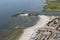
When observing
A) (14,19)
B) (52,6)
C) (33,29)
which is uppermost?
(14,19)

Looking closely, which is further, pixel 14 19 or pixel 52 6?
pixel 52 6

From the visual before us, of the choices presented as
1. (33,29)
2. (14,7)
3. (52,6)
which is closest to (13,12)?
(14,7)

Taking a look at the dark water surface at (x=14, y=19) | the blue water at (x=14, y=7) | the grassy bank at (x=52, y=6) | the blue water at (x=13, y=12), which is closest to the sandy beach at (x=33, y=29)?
the dark water surface at (x=14, y=19)

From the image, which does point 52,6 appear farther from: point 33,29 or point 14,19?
point 33,29

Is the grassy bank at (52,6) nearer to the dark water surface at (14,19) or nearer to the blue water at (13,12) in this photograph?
the blue water at (13,12)

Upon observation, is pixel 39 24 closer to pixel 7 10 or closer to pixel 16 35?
pixel 16 35

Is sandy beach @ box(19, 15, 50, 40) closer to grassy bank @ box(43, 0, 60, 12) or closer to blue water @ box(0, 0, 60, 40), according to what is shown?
blue water @ box(0, 0, 60, 40)

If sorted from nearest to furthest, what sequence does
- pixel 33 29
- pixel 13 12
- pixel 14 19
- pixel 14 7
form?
1. pixel 33 29
2. pixel 14 19
3. pixel 13 12
4. pixel 14 7
